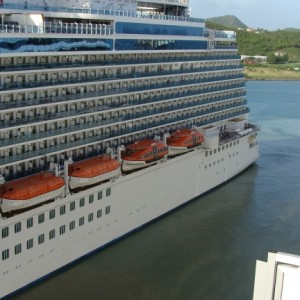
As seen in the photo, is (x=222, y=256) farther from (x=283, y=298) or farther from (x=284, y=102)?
(x=284, y=102)

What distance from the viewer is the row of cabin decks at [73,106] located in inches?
663

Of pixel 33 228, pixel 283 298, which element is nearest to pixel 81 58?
pixel 33 228

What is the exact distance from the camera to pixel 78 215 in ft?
62.0

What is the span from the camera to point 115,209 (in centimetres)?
2075

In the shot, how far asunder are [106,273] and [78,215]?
2324 mm

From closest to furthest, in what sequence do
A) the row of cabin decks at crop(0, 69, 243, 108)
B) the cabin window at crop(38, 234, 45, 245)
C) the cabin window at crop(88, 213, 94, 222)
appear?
the row of cabin decks at crop(0, 69, 243, 108) < the cabin window at crop(38, 234, 45, 245) < the cabin window at crop(88, 213, 94, 222)

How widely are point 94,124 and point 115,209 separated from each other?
338 centimetres

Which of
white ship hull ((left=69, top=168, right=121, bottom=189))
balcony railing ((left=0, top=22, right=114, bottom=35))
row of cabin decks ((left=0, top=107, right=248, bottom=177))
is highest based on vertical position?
balcony railing ((left=0, top=22, right=114, bottom=35))

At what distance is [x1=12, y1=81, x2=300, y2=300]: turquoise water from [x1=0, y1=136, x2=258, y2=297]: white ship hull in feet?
1.74

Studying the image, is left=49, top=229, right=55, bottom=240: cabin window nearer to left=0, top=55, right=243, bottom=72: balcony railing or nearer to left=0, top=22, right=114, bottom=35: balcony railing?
left=0, top=55, right=243, bottom=72: balcony railing

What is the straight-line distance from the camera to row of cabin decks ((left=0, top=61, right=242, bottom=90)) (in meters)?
16.9

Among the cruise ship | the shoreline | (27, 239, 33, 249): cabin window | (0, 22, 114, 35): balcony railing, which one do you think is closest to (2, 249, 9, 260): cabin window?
the cruise ship

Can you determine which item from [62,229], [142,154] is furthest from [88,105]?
[62,229]

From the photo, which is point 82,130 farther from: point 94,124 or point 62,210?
point 62,210
